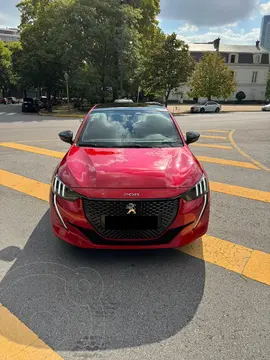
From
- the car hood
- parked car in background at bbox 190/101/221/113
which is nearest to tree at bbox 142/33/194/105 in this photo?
parked car in background at bbox 190/101/221/113

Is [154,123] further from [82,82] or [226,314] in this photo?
[82,82]

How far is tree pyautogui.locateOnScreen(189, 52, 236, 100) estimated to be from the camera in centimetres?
3847

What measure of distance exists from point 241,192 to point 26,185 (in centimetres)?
407

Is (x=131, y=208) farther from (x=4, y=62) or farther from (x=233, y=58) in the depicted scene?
(x=233, y=58)

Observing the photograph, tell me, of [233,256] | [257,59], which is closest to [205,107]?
[233,256]

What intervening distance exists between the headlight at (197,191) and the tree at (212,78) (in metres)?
39.1

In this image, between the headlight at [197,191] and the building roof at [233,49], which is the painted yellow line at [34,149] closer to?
the headlight at [197,191]

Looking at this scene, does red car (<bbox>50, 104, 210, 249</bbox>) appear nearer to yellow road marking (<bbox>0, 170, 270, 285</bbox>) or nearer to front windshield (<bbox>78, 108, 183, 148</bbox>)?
yellow road marking (<bbox>0, 170, 270, 285</bbox>)

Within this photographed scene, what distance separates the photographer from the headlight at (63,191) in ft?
9.35

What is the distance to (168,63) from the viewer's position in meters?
32.2

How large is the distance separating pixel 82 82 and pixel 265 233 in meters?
26.8

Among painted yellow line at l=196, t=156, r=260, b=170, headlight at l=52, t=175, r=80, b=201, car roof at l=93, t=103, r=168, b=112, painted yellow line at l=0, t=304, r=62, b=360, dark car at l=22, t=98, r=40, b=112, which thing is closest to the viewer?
painted yellow line at l=0, t=304, r=62, b=360

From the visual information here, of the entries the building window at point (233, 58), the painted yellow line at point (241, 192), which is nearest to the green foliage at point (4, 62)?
the building window at point (233, 58)

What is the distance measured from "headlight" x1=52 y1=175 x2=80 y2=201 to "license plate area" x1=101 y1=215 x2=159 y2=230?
367mm
